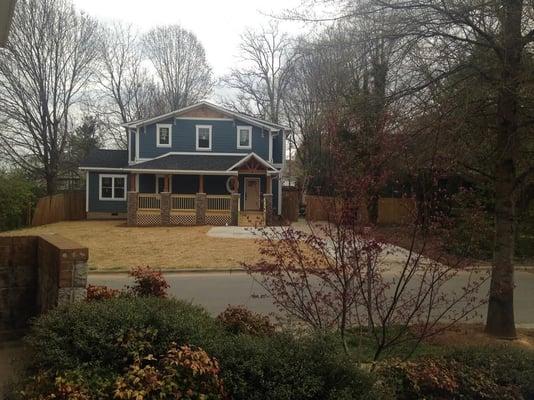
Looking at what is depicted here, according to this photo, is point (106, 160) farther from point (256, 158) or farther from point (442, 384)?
point (442, 384)

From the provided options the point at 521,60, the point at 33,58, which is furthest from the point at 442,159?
the point at 33,58

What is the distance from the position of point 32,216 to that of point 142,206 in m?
8.04

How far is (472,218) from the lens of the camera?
5184mm

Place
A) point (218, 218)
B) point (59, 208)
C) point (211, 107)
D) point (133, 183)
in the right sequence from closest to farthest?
point (218, 218), point (133, 183), point (211, 107), point (59, 208)

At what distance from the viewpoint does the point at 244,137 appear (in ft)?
110

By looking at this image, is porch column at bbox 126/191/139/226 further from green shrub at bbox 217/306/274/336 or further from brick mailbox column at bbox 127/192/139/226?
green shrub at bbox 217/306/274/336

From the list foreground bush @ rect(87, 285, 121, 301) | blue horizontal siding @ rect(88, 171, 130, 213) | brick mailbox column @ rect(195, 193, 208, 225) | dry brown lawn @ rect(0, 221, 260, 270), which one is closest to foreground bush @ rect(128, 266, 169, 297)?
foreground bush @ rect(87, 285, 121, 301)

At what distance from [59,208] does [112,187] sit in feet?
12.2

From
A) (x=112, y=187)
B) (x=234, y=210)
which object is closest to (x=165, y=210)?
(x=234, y=210)

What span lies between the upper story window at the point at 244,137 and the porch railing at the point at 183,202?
19.7ft

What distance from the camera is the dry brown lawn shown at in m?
15.4

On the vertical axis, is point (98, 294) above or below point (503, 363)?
above

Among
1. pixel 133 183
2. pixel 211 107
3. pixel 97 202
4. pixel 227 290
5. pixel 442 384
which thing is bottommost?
pixel 227 290

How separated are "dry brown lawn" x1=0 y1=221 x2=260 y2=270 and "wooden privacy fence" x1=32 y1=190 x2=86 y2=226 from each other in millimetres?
6746
